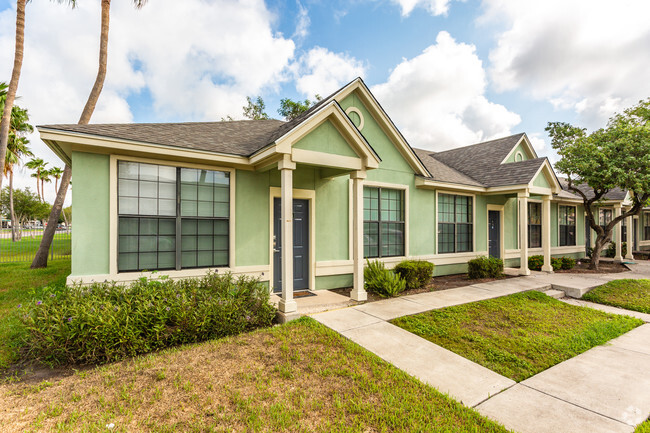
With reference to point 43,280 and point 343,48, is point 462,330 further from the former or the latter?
point 343,48

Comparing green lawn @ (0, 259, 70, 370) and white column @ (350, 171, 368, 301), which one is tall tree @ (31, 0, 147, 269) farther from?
white column @ (350, 171, 368, 301)

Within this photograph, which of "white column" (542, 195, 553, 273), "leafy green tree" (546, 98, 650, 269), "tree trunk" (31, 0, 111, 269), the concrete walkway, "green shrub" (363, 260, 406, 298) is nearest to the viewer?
the concrete walkway

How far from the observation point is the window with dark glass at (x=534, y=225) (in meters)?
12.4

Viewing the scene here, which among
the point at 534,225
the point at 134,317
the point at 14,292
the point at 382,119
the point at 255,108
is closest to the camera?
the point at 134,317

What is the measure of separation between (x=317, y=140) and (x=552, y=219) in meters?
13.7

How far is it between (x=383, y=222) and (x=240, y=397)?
6.47 m

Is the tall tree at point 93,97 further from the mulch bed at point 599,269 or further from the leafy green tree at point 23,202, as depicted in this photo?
the leafy green tree at point 23,202

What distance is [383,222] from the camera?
8.62 meters

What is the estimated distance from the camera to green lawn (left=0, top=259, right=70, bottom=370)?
411 cm

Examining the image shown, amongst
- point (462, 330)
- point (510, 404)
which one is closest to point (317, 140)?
point (462, 330)

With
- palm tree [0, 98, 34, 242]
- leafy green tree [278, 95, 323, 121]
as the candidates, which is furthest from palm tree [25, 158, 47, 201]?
leafy green tree [278, 95, 323, 121]

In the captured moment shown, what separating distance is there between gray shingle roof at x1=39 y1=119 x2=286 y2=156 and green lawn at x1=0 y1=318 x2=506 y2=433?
379cm

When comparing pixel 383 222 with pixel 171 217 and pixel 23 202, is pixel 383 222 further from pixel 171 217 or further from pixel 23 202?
pixel 23 202

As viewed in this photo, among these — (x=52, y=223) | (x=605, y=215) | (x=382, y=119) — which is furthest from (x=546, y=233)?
(x=52, y=223)
